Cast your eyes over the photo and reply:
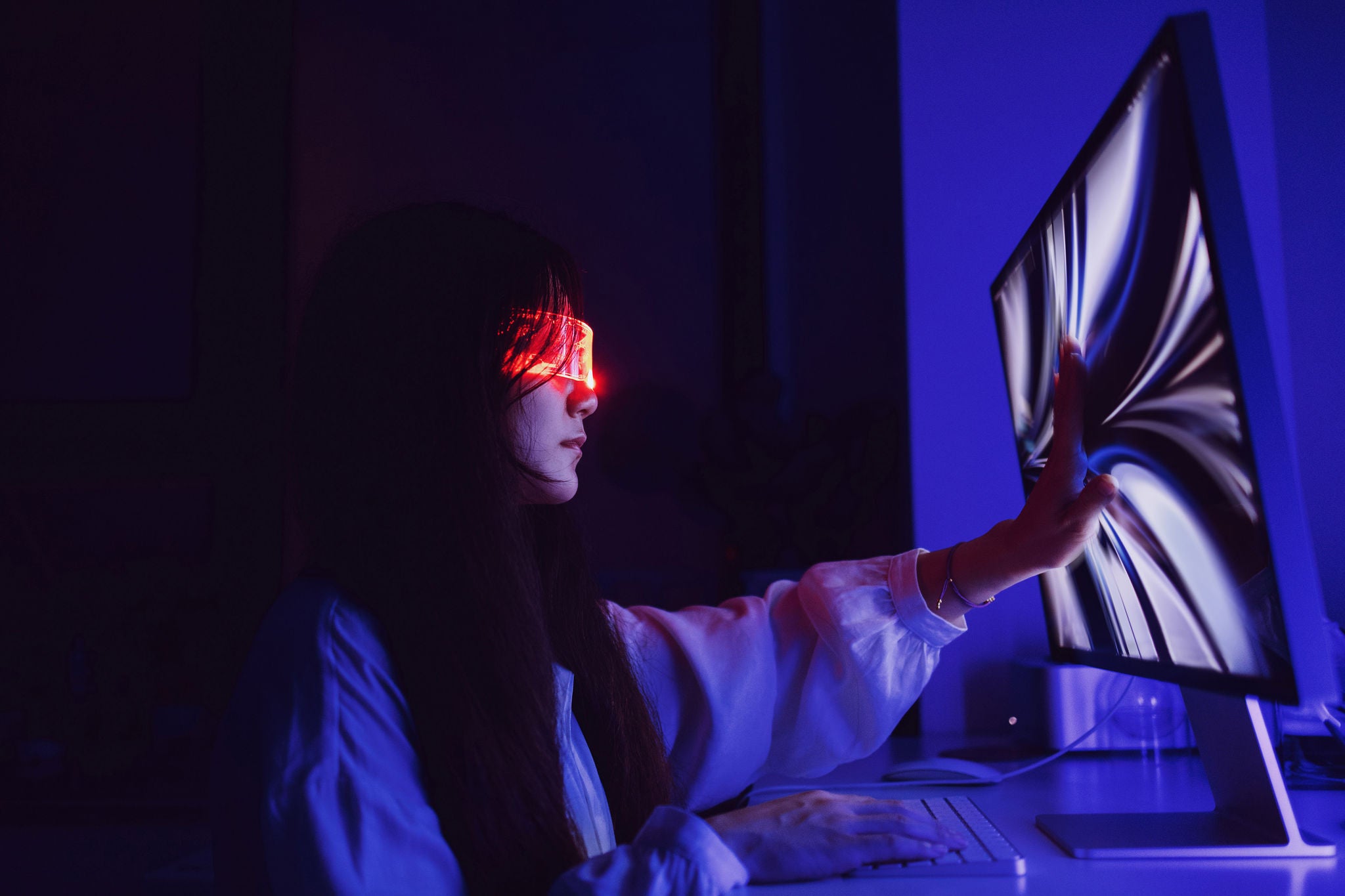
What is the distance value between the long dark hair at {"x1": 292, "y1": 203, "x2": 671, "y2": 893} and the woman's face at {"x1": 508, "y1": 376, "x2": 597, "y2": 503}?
0.06ft

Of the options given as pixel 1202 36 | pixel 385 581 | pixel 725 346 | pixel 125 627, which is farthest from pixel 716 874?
pixel 125 627

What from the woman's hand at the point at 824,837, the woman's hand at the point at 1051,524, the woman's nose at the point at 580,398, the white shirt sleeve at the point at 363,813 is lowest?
the woman's hand at the point at 824,837

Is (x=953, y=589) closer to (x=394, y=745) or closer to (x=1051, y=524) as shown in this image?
(x=1051, y=524)

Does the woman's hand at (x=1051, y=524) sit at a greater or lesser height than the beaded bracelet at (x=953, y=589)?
greater

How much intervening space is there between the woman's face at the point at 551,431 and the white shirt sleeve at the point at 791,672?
28 cm

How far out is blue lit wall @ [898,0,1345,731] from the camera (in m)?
1.46

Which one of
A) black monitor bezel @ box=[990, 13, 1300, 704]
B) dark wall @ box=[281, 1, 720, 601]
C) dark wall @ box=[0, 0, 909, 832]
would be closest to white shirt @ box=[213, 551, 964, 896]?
black monitor bezel @ box=[990, 13, 1300, 704]

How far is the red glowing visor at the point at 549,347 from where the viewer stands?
796 millimetres

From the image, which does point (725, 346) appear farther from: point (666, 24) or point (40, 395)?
point (40, 395)

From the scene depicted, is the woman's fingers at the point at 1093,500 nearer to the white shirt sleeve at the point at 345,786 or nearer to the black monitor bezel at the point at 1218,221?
the black monitor bezel at the point at 1218,221

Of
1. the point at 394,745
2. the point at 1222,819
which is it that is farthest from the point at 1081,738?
the point at 394,745

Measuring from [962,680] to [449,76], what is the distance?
1.63 meters

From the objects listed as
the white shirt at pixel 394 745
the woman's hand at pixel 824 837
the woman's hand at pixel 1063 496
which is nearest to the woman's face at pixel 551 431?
the white shirt at pixel 394 745

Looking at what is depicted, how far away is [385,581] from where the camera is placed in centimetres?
70
